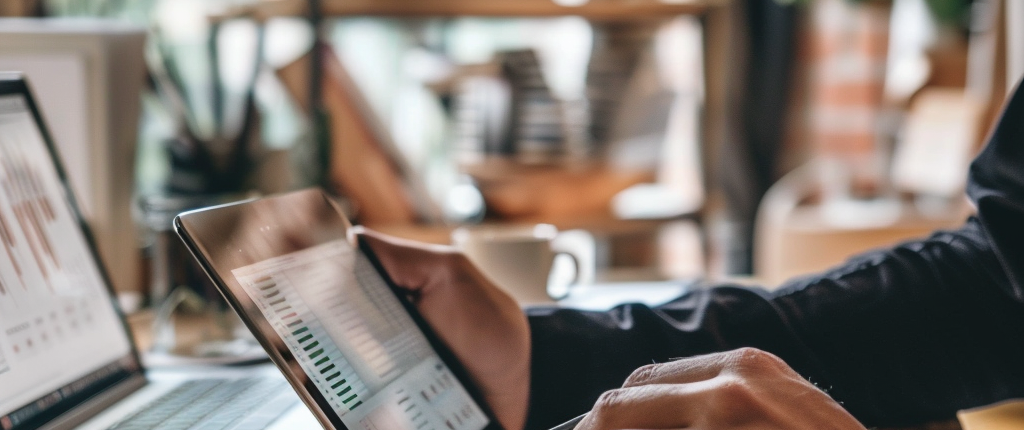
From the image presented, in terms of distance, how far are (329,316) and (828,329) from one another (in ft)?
1.14

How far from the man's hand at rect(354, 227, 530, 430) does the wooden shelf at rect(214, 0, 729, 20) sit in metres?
0.69

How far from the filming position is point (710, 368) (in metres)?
0.39

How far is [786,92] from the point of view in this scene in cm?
203

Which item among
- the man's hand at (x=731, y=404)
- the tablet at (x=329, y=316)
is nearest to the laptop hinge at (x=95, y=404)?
the tablet at (x=329, y=316)

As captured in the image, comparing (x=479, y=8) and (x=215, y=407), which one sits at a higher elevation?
(x=479, y=8)

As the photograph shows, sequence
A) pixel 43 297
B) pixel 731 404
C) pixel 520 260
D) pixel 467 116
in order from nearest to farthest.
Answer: pixel 731 404 → pixel 43 297 → pixel 520 260 → pixel 467 116

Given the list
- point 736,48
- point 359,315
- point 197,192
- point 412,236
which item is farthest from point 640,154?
point 736,48

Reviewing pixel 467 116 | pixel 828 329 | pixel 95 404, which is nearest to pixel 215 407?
pixel 95 404

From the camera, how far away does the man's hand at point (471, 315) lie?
531 mm

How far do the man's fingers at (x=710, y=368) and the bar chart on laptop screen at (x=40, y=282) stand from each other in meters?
0.37

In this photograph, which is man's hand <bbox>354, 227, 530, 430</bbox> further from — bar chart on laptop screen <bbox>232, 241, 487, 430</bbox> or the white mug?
the white mug

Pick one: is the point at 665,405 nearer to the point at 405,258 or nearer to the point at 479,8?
the point at 405,258

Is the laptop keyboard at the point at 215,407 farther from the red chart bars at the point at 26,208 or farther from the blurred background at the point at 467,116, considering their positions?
the blurred background at the point at 467,116

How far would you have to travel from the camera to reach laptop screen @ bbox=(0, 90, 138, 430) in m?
0.50
